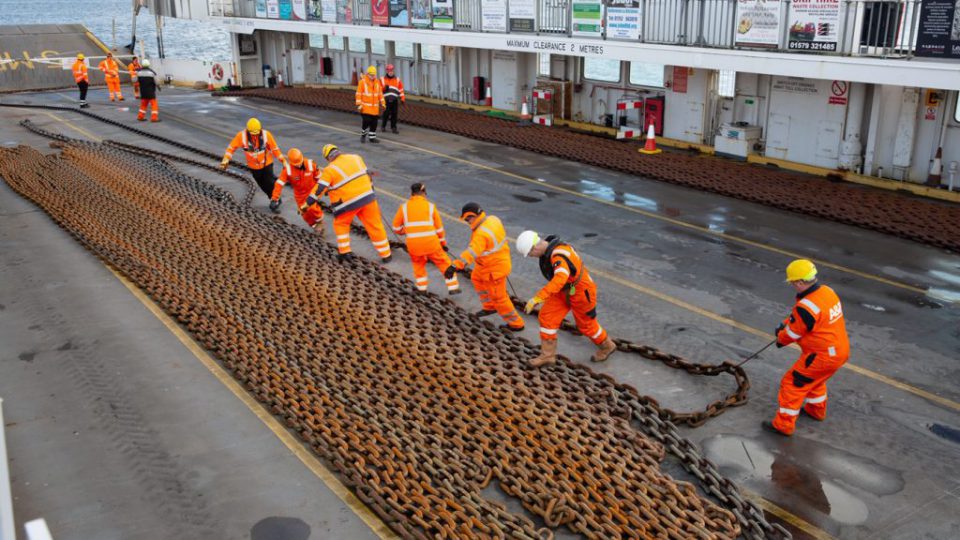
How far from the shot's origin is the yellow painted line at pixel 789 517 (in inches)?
220

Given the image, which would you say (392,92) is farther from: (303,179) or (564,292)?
(564,292)

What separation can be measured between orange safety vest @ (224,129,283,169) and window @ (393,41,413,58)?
546 inches

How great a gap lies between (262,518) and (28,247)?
7850mm

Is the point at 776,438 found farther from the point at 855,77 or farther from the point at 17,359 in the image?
the point at 855,77

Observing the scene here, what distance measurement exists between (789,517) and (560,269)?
2.79 metres

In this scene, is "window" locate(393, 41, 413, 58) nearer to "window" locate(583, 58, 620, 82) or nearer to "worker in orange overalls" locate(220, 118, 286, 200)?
"window" locate(583, 58, 620, 82)

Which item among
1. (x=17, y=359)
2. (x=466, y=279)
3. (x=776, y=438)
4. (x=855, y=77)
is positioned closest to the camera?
(x=776, y=438)

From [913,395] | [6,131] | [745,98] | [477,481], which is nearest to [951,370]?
[913,395]

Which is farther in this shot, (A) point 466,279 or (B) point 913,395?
(A) point 466,279

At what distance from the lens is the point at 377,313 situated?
29.1 ft

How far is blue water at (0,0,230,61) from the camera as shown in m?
114

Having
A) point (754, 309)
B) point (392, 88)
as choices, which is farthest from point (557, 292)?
point (392, 88)

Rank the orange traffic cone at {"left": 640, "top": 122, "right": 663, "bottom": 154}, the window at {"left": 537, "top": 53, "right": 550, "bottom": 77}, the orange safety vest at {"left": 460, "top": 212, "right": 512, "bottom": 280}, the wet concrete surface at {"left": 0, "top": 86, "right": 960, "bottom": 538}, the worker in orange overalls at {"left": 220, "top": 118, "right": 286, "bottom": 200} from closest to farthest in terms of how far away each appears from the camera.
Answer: the wet concrete surface at {"left": 0, "top": 86, "right": 960, "bottom": 538} → the orange safety vest at {"left": 460, "top": 212, "right": 512, "bottom": 280} → the worker in orange overalls at {"left": 220, "top": 118, "right": 286, "bottom": 200} → the orange traffic cone at {"left": 640, "top": 122, "right": 663, "bottom": 154} → the window at {"left": 537, "top": 53, "right": 550, "bottom": 77}

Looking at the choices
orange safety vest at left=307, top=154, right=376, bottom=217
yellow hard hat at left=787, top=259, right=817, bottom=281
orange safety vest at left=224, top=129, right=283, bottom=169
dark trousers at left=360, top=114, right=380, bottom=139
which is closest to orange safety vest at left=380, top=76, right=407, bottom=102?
dark trousers at left=360, top=114, right=380, bottom=139
